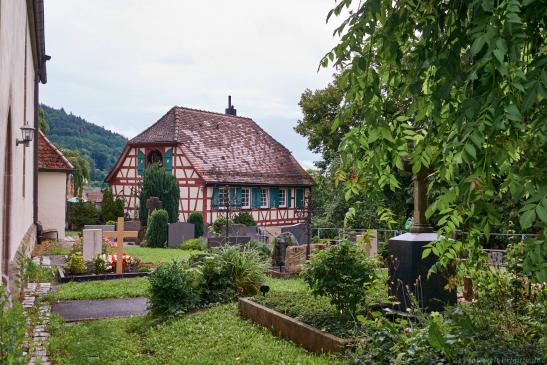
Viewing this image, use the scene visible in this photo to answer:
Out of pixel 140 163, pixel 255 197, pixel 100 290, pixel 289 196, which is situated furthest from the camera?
pixel 289 196

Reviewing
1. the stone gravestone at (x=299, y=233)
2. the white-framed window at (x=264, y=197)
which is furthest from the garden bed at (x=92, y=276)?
the white-framed window at (x=264, y=197)

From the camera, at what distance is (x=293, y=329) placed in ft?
21.6

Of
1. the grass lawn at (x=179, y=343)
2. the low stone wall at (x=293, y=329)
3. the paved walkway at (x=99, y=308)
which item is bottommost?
the paved walkway at (x=99, y=308)

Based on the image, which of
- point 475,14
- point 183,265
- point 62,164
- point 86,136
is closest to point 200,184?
point 62,164

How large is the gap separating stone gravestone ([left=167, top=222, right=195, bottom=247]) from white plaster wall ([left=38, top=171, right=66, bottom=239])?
5245mm

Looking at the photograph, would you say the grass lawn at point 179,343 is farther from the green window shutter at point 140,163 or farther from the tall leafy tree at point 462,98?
the green window shutter at point 140,163

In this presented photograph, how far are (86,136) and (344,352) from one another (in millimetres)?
86831

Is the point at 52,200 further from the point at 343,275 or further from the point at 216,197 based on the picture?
the point at 343,275

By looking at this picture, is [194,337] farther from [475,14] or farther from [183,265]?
[475,14]

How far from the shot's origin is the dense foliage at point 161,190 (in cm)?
2870

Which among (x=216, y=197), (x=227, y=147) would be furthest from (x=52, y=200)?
(x=227, y=147)

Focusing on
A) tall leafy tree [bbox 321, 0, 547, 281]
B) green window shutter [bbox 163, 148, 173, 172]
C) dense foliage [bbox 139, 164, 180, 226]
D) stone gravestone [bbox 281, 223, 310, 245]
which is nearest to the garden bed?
stone gravestone [bbox 281, 223, 310, 245]

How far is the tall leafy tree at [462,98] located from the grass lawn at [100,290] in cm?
820

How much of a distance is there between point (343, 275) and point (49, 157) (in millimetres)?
21793
